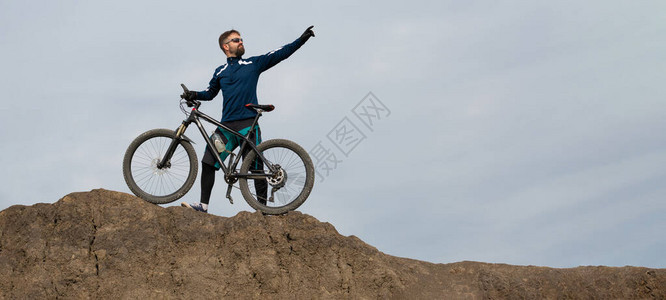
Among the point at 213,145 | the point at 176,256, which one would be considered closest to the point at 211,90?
the point at 213,145

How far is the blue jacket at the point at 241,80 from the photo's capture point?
10055 millimetres

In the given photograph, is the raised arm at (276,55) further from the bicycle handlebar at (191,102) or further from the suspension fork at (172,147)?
the suspension fork at (172,147)

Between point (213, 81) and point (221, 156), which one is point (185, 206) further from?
point (213, 81)

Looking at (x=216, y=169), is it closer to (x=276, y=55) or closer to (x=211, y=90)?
(x=211, y=90)

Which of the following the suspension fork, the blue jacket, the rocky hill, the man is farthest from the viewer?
the blue jacket

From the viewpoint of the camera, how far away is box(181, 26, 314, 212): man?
9.93 metres

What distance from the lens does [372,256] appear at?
32.8 feet

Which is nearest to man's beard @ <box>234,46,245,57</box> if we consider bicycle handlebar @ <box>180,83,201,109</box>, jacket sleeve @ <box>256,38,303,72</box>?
jacket sleeve @ <box>256,38,303,72</box>

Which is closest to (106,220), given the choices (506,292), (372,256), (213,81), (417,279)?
(213,81)

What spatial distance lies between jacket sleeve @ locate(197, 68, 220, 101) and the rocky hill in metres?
1.84

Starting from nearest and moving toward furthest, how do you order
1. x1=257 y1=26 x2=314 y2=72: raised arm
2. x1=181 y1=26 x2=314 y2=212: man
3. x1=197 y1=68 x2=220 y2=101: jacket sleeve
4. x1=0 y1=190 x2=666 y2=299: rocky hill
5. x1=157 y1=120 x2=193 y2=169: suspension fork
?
x1=0 y1=190 x2=666 y2=299: rocky hill → x1=157 y1=120 x2=193 y2=169: suspension fork → x1=181 y1=26 x2=314 y2=212: man → x1=257 y1=26 x2=314 y2=72: raised arm → x1=197 y1=68 x2=220 y2=101: jacket sleeve

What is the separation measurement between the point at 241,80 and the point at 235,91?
19 cm

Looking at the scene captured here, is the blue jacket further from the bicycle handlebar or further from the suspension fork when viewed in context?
the suspension fork

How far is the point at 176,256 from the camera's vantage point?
927 cm
